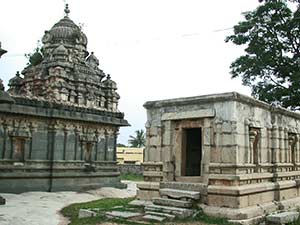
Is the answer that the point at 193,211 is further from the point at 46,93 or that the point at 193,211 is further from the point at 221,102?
the point at 46,93

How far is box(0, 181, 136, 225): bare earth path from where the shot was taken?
415 inches

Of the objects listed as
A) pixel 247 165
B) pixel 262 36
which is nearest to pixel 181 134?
pixel 247 165

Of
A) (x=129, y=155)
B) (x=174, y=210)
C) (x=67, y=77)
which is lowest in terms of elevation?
(x=174, y=210)

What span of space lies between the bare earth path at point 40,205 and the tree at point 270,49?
890 centimetres

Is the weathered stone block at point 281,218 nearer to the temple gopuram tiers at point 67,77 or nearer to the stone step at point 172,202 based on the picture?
the stone step at point 172,202

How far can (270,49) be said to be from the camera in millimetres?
19375

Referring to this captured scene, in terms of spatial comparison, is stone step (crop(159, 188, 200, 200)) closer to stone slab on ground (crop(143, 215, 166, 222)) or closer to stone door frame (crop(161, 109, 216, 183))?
stone door frame (crop(161, 109, 216, 183))

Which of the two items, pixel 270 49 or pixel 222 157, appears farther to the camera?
pixel 270 49

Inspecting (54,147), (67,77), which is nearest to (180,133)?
(54,147)

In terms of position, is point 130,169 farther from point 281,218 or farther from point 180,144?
point 281,218

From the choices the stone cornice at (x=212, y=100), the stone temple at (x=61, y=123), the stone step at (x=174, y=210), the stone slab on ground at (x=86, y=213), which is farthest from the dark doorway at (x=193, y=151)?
the stone temple at (x=61, y=123)

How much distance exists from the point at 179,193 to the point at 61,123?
10.6 meters

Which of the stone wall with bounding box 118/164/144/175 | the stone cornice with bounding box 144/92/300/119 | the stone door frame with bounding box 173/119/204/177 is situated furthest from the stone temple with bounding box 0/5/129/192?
the stone wall with bounding box 118/164/144/175

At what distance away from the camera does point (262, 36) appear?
19328mm
